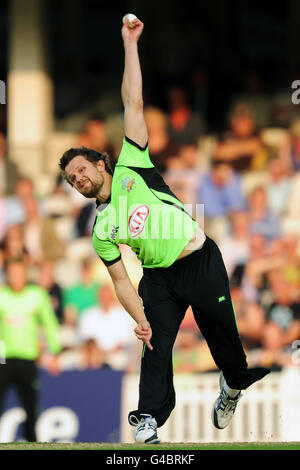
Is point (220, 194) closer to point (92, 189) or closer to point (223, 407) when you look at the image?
point (223, 407)

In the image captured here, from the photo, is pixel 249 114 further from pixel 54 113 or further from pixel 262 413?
pixel 262 413

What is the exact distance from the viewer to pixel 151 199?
706 centimetres

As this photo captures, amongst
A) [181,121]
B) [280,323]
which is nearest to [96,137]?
[181,121]

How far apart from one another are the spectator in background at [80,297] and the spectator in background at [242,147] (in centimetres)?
272

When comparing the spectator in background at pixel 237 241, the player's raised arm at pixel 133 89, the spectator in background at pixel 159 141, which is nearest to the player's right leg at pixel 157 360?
the player's raised arm at pixel 133 89

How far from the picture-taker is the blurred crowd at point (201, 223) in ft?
40.4

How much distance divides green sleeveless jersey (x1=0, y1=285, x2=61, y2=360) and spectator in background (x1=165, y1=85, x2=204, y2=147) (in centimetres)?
396

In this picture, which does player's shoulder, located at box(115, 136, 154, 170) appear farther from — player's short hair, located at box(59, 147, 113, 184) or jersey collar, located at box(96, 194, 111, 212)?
jersey collar, located at box(96, 194, 111, 212)

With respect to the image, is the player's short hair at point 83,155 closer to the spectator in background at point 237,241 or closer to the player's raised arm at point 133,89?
the player's raised arm at point 133,89

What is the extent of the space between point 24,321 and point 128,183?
4.43 metres

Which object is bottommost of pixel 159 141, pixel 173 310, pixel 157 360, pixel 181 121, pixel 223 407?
pixel 223 407

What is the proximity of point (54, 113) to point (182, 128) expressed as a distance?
246 cm

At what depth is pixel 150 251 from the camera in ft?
23.3

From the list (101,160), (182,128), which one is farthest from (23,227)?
(101,160)
